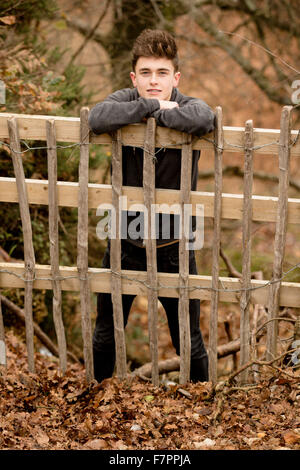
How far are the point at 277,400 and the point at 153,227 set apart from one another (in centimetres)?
124

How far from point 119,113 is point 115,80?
3.72m

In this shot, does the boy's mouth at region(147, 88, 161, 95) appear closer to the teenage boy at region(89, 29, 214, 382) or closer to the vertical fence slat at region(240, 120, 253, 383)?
the teenage boy at region(89, 29, 214, 382)

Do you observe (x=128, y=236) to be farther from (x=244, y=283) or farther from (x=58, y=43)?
(x=58, y=43)

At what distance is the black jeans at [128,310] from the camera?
A: 3238mm

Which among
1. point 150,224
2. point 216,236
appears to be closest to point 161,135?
point 150,224

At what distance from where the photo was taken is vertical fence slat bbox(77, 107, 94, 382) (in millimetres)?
2951

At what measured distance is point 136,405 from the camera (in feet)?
10.3

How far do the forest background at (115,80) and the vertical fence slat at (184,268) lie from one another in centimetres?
75

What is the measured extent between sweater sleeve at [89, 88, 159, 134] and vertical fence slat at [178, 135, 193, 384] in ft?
0.89

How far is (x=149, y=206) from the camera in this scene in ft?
9.91

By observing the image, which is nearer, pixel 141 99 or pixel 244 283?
pixel 141 99

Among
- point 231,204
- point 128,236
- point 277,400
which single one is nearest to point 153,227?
point 128,236

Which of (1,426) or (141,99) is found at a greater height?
(141,99)
